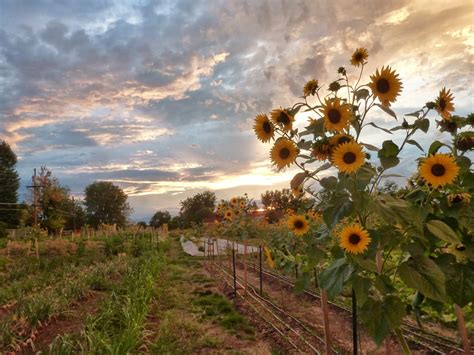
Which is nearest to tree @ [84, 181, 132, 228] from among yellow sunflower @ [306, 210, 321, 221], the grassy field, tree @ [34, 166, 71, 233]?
tree @ [34, 166, 71, 233]

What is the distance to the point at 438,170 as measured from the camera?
168 cm

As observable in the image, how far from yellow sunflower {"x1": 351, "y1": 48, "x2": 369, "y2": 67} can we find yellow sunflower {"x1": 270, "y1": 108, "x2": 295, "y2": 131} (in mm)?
632

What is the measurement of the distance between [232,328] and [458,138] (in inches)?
177

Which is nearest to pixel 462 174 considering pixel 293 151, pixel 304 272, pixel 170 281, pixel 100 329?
pixel 293 151

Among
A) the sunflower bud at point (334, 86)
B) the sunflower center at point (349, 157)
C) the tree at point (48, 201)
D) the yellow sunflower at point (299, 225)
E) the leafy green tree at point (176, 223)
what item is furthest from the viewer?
the leafy green tree at point (176, 223)

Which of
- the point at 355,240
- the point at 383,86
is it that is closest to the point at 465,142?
the point at 383,86

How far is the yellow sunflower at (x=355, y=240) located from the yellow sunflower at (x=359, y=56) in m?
1.08

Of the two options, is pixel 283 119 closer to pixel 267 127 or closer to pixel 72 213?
pixel 267 127

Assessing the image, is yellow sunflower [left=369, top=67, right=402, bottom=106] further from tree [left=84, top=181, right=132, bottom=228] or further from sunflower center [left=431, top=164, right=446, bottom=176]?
tree [left=84, top=181, right=132, bottom=228]

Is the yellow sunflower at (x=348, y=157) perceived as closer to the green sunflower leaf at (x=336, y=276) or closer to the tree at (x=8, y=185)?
the green sunflower leaf at (x=336, y=276)

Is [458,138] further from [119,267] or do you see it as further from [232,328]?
[119,267]

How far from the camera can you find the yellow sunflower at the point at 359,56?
7.49 feet

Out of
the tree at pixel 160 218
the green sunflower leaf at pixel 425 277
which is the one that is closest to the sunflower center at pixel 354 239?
the green sunflower leaf at pixel 425 277

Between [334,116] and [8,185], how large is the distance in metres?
52.7
